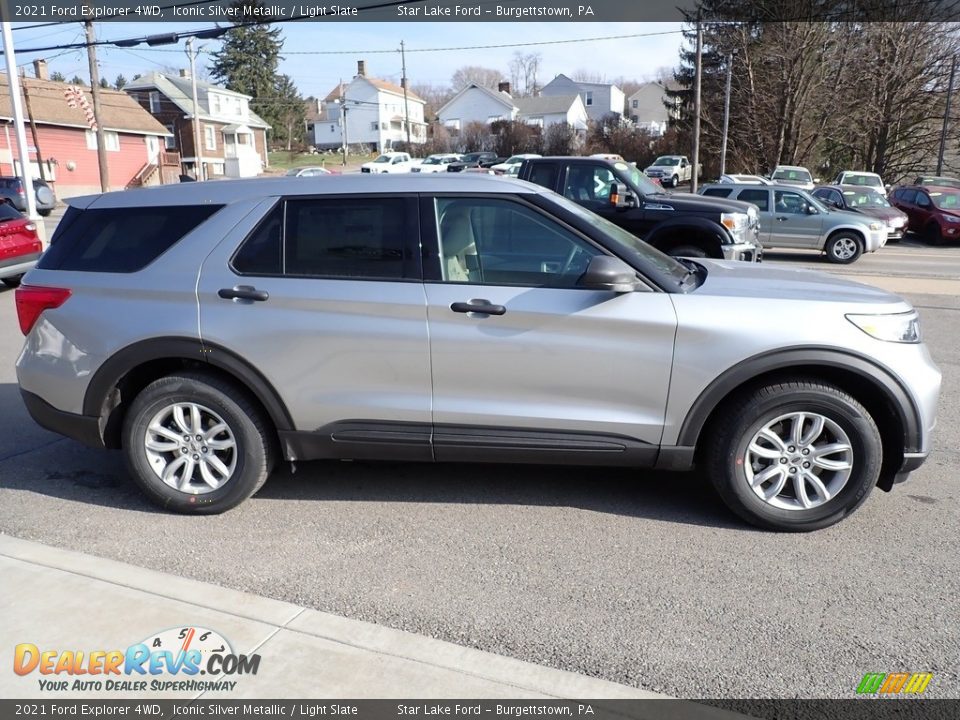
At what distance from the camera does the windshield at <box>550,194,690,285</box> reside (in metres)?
3.99

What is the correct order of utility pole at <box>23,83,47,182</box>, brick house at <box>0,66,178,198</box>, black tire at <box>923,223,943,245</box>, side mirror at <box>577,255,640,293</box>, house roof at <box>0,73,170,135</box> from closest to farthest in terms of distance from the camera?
side mirror at <box>577,255,640,293</box>, black tire at <box>923,223,943,245</box>, utility pole at <box>23,83,47,182</box>, brick house at <box>0,66,178,198</box>, house roof at <box>0,73,170,135</box>

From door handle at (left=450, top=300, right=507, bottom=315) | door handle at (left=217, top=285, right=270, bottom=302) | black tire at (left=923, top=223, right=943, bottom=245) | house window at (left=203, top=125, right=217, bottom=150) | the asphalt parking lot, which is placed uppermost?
house window at (left=203, top=125, right=217, bottom=150)

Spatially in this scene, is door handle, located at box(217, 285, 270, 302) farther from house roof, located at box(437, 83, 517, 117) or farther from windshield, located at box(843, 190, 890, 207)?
house roof, located at box(437, 83, 517, 117)

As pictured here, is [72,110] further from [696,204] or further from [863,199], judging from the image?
[696,204]

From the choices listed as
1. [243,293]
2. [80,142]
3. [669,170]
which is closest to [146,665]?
[243,293]

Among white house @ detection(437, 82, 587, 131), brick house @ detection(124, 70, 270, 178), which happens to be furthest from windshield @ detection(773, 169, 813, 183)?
white house @ detection(437, 82, 587, 131)

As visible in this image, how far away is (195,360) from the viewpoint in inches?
163

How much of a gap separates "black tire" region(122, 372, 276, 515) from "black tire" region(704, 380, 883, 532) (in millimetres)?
2400

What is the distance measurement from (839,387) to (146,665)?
341 cm

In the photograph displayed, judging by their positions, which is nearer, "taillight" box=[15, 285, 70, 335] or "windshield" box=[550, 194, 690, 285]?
"windshield" box=[550, 194, 690, 285]

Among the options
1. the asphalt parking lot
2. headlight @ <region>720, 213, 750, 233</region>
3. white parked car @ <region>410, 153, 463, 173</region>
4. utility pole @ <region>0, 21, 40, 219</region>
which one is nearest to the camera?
the asphalt parking lot

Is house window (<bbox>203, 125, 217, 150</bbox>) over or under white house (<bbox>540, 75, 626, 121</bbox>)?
under

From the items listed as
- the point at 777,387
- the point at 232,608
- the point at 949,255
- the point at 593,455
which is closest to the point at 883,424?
the point at 777,387

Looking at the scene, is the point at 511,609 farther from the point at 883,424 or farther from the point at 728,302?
the point at 883,424
